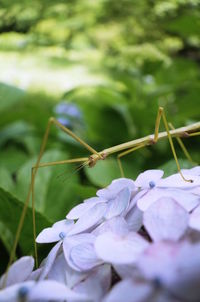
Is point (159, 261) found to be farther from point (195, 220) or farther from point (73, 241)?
point (73, 241)

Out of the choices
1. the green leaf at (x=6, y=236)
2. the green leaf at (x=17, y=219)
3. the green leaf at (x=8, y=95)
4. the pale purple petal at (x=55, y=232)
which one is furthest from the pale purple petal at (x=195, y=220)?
the green leaf at (x=8, y=95)

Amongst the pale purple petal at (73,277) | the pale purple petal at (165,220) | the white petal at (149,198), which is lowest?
the pale purple petal at (73,277)

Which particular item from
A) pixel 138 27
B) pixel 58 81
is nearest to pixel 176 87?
pixel 138 27

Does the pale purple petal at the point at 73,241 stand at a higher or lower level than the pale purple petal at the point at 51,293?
lower

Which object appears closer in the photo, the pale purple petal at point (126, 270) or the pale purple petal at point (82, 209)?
the pale purple petal at point (126, 270)

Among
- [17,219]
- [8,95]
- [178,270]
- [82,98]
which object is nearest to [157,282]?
[178,270]

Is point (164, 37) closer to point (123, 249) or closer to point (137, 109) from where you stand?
point (137, 109)

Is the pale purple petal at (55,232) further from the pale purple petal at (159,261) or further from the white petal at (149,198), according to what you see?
the pale purple petal at (159,261)

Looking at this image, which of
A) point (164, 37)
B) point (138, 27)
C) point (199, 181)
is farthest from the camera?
point (164, 37)
